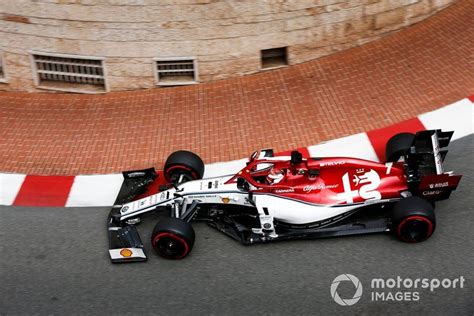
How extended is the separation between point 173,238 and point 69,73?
13.8 ft

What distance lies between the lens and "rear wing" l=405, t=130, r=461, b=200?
23.9ft

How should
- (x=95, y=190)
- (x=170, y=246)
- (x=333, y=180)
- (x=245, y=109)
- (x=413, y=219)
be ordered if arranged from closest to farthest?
(x=413, y=219) → (x=170, y=246) → (x=333, y=180) → (x=95, y=190) → (x=245, y=109)

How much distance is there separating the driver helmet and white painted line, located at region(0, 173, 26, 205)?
11.6 ft

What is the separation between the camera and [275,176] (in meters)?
7.57

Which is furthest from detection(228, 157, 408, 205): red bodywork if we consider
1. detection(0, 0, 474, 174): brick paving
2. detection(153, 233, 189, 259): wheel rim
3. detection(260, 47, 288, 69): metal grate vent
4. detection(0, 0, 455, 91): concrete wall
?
detection(260, 47, 288, 69): metal grate vent

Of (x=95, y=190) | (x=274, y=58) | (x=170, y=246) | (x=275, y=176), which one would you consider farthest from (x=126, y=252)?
(x=274, y=58)

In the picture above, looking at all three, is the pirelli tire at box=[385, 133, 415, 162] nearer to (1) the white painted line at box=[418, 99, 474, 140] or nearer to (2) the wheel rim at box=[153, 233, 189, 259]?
(1) the white painted line at box=[418, 99, 474, 140]

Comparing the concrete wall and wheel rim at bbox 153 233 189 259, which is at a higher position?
the concrete wall

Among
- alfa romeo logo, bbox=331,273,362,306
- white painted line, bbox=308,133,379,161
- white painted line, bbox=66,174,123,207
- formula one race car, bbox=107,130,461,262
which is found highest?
white painted line, bbox=308,133,379,161

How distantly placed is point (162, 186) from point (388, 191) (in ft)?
9.15

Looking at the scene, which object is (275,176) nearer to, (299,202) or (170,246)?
(299,202)

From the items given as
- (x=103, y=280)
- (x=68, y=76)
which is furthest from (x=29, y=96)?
(x=103, y=280)

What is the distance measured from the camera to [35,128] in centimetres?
970

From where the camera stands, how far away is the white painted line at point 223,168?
8711 mm
